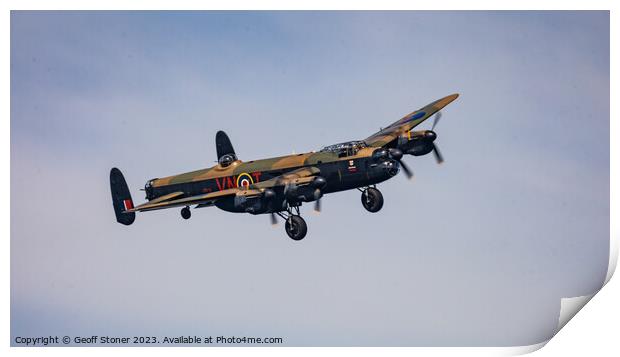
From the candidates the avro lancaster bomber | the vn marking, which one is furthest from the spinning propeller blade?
the vn marking

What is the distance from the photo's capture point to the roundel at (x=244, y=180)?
192 feet

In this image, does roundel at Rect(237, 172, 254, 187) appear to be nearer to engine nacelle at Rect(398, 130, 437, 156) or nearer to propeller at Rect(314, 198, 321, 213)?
propeller at Rect(314, 198, 321, 213)

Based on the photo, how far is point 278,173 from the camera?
57219 mm

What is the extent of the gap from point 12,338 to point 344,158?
1784 cm

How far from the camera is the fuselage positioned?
182 ft

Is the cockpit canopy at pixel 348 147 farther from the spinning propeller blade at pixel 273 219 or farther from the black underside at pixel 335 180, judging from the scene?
the spinning propeller blade at pixel 273 219

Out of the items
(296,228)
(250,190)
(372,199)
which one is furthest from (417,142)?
(250,190)

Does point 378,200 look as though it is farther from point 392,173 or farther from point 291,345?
point 291,345

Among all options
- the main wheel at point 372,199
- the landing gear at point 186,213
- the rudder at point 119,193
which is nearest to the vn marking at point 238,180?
the landing gear at point 186,213

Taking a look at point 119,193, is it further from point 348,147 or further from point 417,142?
point 417,142

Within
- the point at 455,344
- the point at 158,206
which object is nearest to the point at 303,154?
the point at 158,206

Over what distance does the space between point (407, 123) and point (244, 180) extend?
8742 mm

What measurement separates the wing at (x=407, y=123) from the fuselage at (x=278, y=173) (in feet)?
11.2
